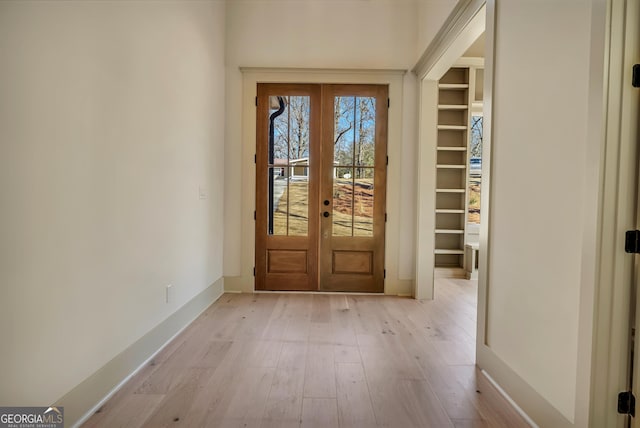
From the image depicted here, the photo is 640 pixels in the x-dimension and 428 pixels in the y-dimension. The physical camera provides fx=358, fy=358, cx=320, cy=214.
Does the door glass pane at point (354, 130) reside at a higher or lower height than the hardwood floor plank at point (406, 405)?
higher

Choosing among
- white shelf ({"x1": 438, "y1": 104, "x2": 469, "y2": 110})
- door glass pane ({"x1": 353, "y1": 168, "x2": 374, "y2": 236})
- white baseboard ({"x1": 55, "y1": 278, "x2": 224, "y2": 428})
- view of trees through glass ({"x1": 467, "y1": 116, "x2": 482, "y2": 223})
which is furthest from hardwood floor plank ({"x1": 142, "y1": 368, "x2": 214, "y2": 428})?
view of trees through glass ({"x1": 467, "y1": 116, "x2": 482, "y2": 223})

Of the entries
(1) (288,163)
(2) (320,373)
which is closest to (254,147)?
(1) (288,163)

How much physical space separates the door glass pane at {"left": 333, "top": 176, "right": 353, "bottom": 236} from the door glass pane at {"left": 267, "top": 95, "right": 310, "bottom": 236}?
338 mm

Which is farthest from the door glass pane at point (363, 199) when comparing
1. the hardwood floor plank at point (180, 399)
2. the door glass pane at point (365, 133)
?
the hardwood floor plank at point (180, 399)

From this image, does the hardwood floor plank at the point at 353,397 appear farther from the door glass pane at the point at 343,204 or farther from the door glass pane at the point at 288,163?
the door glass pane at the point at 288,163

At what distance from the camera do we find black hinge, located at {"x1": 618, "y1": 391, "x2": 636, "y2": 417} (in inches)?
54.1

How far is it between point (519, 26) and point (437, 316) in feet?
8.19

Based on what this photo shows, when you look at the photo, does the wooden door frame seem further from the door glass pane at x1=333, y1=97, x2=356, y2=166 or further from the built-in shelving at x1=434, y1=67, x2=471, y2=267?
the built-in shelving at x1=434, y1=67, x2=471, y2=267

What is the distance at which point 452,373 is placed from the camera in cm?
226

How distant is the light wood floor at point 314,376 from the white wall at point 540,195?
377 mm

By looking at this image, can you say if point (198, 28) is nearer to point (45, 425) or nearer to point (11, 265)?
point (11, 265)

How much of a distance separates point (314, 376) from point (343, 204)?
2289 millimetres

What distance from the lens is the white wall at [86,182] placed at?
4.48 ft

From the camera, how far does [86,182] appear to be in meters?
1.73
